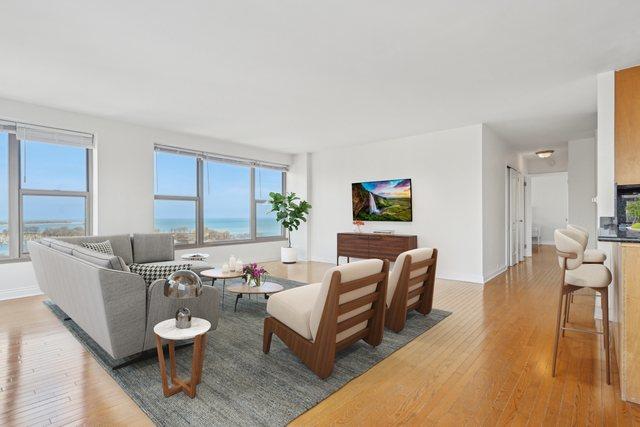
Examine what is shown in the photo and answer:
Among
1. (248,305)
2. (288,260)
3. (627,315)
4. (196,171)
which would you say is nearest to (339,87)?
(248,305)

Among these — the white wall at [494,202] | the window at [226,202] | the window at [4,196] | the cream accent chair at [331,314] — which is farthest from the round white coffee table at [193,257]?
the white wall at [494,202]

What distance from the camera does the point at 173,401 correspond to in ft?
6.70

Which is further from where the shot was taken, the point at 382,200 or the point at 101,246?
the point at 382,200

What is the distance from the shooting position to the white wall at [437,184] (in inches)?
217

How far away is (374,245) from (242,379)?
4290 mm

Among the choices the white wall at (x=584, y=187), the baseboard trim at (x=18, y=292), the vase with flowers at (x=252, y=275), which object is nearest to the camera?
the vase with flowers at (x=252, y=275)

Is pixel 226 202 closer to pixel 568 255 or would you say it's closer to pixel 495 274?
pixel 495 274

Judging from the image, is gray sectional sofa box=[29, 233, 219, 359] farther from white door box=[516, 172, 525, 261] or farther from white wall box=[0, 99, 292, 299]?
white door box=[516, 172, 525, 261]

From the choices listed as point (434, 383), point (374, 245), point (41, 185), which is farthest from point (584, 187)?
point (41, 185)

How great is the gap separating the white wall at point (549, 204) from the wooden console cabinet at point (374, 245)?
783cm

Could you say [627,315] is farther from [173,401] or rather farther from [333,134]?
[333,134]

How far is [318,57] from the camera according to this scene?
3117mm

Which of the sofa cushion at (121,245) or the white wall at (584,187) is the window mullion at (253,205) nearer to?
the sofa cushion at (121,245)

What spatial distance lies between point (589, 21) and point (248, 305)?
13.9ft
